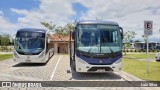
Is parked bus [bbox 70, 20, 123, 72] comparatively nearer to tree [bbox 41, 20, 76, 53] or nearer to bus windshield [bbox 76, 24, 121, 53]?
bus windshield [bbox 76, 24, 121, 53]

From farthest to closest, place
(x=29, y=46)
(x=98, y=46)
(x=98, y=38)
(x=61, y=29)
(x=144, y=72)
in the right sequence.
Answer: (x=61, y=29)
(x=29, y=46)
(x=144, y=72)
(x=98, y=38)
(x=98, y=46)

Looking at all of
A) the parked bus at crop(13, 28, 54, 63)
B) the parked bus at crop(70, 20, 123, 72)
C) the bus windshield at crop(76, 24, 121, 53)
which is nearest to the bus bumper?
the parked bus at crop(70, 20, 123, 72)

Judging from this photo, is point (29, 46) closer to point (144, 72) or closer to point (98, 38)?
point (98, 38)

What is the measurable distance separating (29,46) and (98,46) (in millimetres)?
8396

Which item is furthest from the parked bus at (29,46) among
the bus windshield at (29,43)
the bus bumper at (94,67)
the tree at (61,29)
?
the tree at (61,29)

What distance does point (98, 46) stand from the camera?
13062mm

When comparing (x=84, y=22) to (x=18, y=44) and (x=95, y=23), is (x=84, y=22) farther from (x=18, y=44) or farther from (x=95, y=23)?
(x=18, y=44)

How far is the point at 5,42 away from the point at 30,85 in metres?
75.6

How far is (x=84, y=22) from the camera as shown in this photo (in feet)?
44.1

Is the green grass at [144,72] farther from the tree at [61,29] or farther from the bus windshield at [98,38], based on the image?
the tree at [61,29]

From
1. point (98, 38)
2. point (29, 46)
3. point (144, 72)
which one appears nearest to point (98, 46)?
point (98, 38)

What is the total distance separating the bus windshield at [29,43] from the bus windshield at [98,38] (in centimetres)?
736

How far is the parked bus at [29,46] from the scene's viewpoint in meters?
19.2

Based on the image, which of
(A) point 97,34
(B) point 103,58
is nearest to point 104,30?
(A) point 97,34
